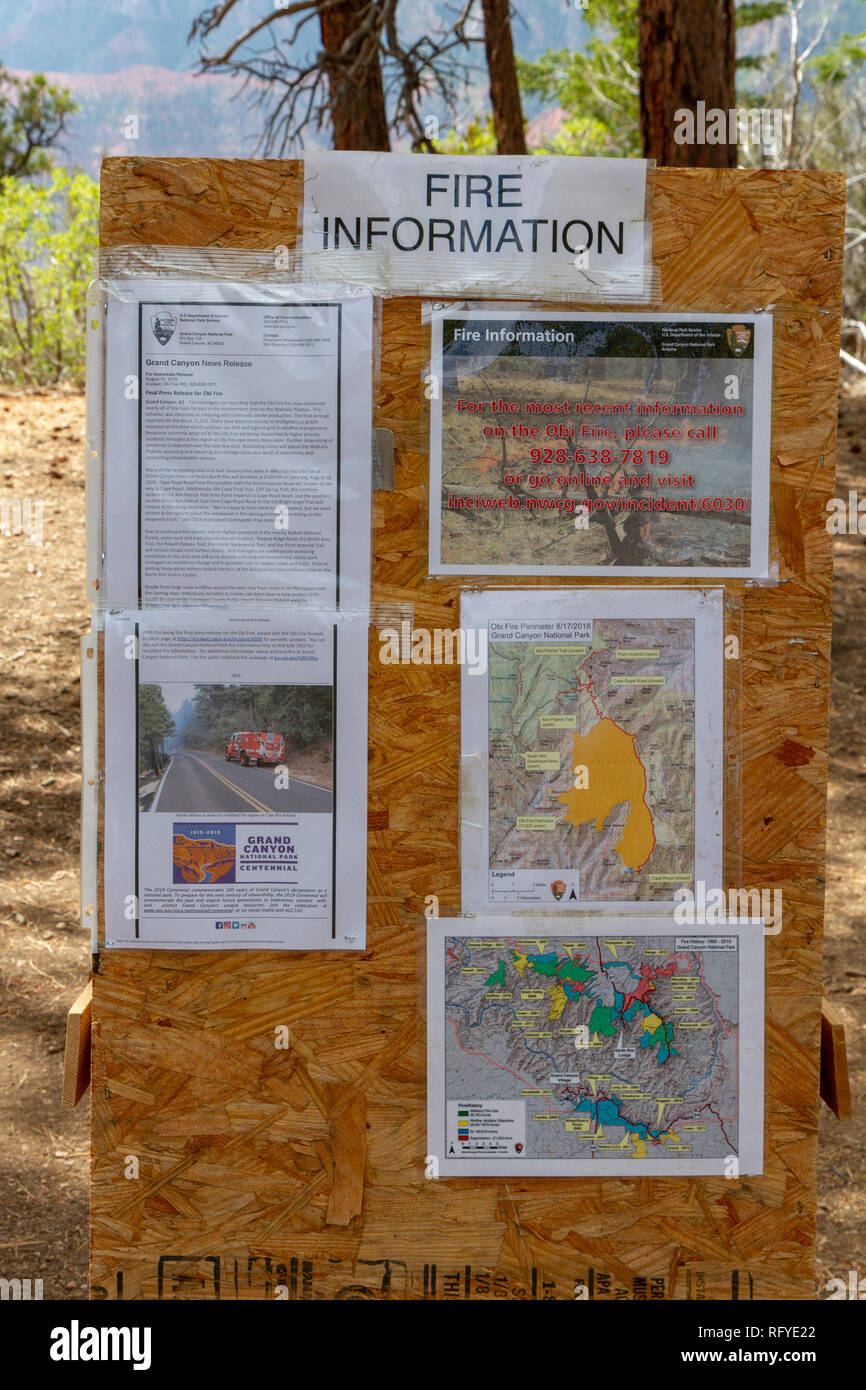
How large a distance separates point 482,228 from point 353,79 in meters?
5.51

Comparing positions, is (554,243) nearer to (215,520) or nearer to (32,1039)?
(215,520)

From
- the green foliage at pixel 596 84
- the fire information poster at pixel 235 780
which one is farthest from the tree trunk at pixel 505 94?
the green foliage at pixel 596 84

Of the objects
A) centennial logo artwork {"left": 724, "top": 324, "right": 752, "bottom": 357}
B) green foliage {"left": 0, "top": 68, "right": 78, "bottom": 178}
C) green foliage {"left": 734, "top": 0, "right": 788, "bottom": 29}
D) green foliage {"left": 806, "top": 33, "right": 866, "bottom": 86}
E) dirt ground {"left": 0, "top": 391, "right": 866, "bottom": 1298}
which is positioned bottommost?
dirt ground {"left": 0, "top": 391, "right": 866, "bottom": 1298}

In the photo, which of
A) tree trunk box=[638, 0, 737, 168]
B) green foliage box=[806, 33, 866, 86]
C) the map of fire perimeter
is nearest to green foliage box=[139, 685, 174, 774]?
the map of fire perimeter

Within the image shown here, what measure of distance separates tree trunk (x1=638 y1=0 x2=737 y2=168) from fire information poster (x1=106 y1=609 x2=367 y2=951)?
4229 mm

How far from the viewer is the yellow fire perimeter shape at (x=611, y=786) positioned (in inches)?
85.9

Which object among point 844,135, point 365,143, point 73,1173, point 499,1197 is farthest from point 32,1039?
point 844,135

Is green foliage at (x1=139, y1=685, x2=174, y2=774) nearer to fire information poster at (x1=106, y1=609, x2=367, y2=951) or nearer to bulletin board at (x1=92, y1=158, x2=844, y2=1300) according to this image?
fire information poster at (x1=106, y1=609, x2=367, y2=951)

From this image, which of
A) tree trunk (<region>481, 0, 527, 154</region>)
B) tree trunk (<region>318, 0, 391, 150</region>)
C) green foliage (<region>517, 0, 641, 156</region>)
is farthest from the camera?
green foliage (<region>517, 0, 641, 156</region>)

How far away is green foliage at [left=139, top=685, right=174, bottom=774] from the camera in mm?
2154

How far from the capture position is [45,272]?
15.0m

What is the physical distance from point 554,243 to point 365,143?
19.2 feet

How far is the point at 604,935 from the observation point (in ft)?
7.24

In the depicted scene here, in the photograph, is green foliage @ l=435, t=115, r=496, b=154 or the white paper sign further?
green foliage @ l=435, t=115, r=496, b=154
